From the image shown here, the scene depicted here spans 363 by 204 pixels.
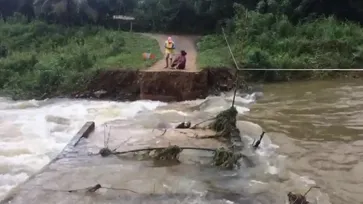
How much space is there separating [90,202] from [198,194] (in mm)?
1653

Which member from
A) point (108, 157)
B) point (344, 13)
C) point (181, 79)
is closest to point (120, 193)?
point (108, 157)

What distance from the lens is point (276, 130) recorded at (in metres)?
12.2

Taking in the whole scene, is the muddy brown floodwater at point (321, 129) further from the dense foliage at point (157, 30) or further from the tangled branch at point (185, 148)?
the dense foliage at point (157, 30)

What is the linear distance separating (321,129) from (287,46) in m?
9.98

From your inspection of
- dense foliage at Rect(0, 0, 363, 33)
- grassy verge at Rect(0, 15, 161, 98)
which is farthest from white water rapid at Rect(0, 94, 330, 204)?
dense foliage at Rect(0, 0, 363, 33)

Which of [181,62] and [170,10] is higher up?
[170,10]

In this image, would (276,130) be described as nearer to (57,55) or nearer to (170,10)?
(57,55)

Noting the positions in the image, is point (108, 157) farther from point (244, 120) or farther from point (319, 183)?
point (244, 120)

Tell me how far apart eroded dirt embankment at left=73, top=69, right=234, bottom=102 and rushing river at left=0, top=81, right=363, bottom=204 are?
0.62 meters

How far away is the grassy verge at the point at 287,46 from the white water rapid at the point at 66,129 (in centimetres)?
295

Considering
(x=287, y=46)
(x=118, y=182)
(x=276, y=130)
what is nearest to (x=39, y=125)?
(x=118, y=182)

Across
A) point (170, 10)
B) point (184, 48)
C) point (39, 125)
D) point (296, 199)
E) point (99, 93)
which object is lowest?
point (39, 125)

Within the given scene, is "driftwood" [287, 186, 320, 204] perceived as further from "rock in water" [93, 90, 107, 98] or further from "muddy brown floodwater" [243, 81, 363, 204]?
"rock in water" [93, 90, 107, 98]

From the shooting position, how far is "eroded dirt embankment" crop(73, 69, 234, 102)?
661 inches
